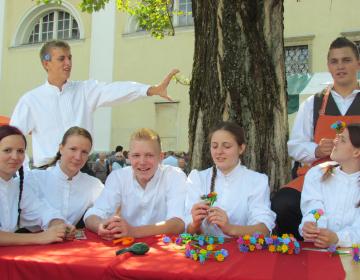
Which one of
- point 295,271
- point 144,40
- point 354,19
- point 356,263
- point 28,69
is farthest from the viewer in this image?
point 28,69

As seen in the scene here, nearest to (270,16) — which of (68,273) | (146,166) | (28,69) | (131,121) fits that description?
(146,166)

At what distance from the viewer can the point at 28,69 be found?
647 inches

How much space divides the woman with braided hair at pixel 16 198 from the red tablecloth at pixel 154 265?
413 mm

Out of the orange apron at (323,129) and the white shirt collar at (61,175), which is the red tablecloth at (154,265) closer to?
the orange apron at (323,129)

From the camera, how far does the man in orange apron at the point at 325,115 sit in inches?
106

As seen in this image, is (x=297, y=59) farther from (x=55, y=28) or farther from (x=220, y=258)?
(x=220, y=258)

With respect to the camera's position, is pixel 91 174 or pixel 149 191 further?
pixel 91 174

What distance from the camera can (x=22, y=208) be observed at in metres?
2.53

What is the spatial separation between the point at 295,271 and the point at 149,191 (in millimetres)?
1479

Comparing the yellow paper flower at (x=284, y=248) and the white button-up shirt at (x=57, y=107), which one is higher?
the white button-up shirt at (x=57, y=107)

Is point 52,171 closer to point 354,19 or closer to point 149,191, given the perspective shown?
point 149,191

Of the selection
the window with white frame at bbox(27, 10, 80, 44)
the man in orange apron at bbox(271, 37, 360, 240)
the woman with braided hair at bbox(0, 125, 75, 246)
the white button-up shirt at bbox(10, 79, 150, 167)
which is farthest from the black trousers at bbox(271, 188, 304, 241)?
the window with white frame at bbox(27, 10, 80, 44)

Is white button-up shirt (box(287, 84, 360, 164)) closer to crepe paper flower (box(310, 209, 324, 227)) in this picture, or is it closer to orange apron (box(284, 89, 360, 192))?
orange apron (box(284, 89, 360, 192))

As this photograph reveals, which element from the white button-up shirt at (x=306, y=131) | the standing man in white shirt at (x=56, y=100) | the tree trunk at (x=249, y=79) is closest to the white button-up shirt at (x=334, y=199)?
the white button-up shirt at (x=306, y=131)
